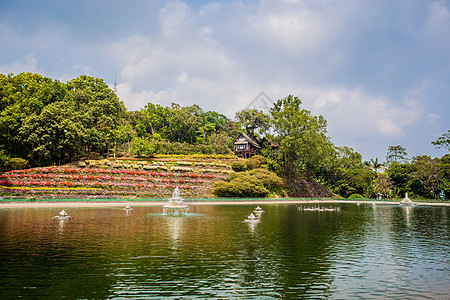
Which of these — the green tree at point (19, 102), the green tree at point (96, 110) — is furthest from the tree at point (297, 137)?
the green tree at point (19, 102)

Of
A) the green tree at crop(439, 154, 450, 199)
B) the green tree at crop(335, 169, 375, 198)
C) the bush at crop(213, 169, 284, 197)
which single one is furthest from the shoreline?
the green tree at crop(335, 169, 375, 198)

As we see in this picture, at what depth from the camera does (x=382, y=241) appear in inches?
854

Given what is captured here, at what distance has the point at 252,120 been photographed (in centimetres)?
10688

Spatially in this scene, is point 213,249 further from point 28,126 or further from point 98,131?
point 98,131

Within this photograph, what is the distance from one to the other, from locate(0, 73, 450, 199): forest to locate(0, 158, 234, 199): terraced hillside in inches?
235

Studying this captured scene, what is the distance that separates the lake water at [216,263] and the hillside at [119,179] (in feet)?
91.3

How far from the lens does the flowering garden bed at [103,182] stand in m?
49.7

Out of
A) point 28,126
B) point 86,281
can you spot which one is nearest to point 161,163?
point 28,126

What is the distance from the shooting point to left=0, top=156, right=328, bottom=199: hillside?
50.2m

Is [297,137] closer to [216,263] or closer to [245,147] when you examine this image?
[245,147]

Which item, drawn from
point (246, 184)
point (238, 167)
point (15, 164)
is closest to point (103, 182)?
point (15, 164)

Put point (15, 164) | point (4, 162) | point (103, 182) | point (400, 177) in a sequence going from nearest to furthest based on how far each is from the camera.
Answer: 1. point (4, 162)
2. point (15, 164)
3. point (103, 182)
4. point (400, 177)

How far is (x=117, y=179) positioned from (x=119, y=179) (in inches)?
14.6

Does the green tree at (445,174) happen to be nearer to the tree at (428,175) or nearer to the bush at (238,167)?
the tree at (428,175)
